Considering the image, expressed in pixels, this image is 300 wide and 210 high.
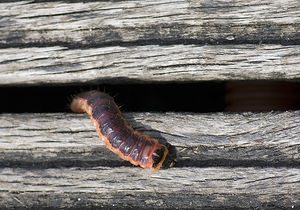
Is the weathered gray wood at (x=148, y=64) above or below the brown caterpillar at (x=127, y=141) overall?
above

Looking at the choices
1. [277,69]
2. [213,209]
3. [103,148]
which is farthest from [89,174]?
[277,69]

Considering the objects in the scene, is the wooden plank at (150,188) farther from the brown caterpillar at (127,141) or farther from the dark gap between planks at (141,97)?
the dark gap between planks at (141,97)

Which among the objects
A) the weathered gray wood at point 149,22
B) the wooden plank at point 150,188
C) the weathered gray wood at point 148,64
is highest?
the weathered gray wood at point 149,22

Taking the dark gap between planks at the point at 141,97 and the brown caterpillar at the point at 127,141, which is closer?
the brown caterpillar at the point at 127,141

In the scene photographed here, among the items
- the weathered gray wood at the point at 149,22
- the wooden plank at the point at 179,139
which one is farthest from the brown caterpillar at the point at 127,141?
the weathered gray wood at the point at 149,22

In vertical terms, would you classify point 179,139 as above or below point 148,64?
below

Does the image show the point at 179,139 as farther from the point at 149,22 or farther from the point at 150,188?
the point at 149,22

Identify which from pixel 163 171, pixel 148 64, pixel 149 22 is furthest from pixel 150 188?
pixel 149 22
